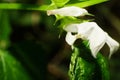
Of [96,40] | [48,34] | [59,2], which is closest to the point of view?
[96,40]

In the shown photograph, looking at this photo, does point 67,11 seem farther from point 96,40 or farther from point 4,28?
point 4,28

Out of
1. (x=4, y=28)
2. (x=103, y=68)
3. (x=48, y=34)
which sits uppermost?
(x=103, y=68)

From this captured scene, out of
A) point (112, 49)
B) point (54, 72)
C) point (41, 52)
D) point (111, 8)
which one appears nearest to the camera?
point (112, 49)

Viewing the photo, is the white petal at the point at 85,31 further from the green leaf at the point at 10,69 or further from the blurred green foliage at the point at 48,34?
the blurred green foliage at the point at 48,34

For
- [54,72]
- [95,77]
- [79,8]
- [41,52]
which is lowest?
[54,72]

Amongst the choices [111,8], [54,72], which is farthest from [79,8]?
[111,8]

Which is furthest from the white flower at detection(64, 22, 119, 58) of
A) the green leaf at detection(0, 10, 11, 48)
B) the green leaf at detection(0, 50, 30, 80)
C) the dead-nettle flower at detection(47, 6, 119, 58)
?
the green leaf at detection(0, 10, 11, 48)

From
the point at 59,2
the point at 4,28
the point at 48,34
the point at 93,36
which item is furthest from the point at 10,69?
the point at 48,34

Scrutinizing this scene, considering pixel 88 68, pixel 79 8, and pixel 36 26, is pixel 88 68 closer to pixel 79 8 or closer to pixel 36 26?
pixel 79 8
